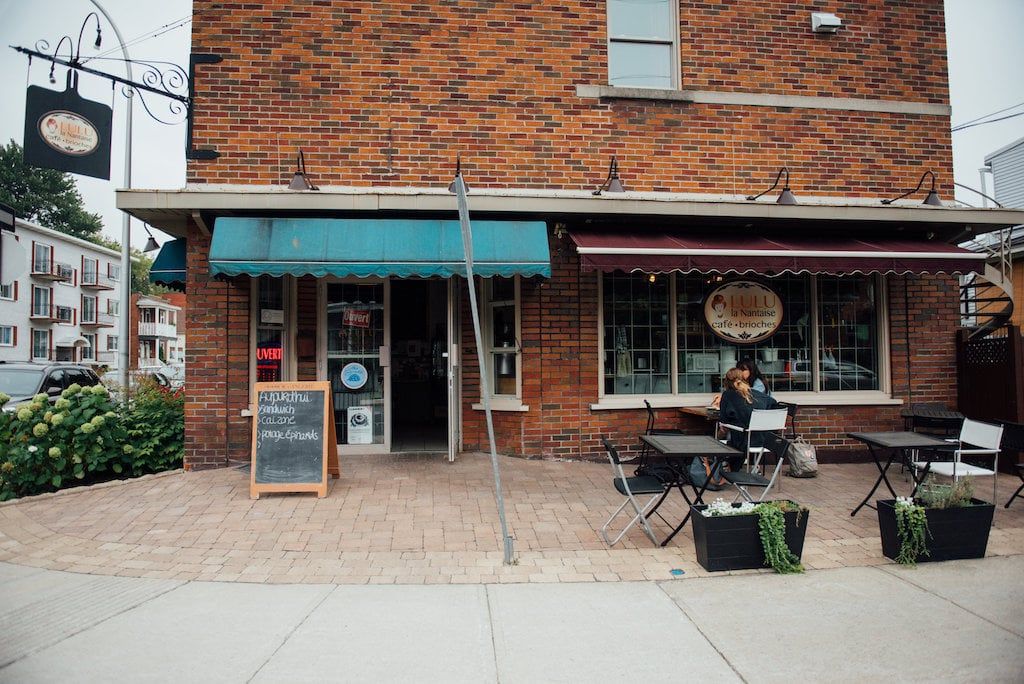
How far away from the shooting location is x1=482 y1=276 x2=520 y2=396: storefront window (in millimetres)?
8070

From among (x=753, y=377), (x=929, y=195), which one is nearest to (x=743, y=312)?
(x=753, y=377)

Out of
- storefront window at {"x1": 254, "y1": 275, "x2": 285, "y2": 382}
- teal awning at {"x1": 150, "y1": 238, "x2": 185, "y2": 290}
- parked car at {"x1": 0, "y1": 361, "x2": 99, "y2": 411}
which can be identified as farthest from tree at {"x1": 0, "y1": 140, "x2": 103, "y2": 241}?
storefront window at {"x1": 254, "y1": 275, "x2": 285, "y2": 382}

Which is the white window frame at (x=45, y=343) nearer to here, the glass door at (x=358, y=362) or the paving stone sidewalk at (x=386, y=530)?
the glass door at (x=358, y=362)

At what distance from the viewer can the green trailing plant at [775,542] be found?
4.38 metres

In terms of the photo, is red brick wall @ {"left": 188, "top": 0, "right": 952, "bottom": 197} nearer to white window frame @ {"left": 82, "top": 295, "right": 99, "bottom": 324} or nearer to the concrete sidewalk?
the concrete sidewalk

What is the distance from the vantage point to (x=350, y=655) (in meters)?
3.24

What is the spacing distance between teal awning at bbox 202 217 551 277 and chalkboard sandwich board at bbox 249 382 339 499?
132cm

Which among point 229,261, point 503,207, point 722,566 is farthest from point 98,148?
point 722,566

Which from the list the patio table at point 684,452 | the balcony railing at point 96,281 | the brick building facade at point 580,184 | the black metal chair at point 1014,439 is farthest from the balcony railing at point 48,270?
the black metal chair at point 1014,439

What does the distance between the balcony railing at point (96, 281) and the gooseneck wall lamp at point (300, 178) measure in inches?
1788

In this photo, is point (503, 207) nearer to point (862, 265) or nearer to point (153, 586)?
point (862, 265)

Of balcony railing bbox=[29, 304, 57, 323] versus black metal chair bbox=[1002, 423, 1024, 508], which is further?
balcony railing bbox=[29, 304, 57, 323]

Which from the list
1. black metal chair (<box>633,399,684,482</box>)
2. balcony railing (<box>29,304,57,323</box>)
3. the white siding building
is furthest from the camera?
balcony railing (<box>29,304,57,323</box>)

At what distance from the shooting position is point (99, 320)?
4719cm
